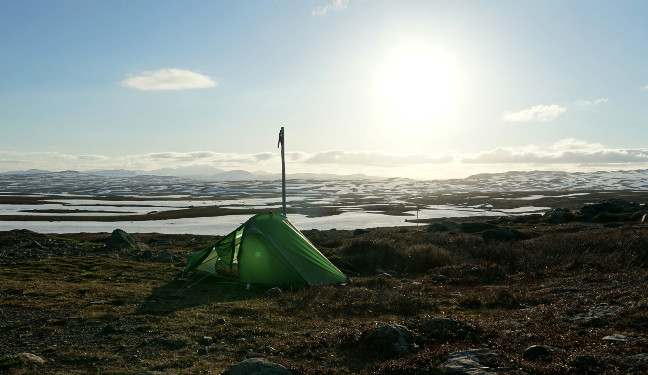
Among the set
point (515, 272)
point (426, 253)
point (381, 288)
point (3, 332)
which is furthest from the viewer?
point (426, 253)

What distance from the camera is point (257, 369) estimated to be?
627 centimetres

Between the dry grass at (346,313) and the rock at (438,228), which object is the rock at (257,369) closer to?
the dry grass at (346,313)

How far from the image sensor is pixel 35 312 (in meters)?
10.5

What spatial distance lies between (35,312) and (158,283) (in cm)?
512

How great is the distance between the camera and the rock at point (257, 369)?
6.19 m

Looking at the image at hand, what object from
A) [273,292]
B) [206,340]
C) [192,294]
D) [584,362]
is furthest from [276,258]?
[584,362]

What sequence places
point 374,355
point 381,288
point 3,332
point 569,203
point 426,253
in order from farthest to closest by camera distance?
point 569,203
point 426,253
point 381,288
point 3,332
point 374,355

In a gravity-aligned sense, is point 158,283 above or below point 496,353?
below

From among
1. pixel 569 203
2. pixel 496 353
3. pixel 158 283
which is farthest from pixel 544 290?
pixel 569 203

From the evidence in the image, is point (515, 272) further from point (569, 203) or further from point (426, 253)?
point (569, 203)

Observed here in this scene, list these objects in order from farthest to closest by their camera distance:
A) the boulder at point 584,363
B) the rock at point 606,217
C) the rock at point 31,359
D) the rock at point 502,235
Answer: the rock at point 606,217, the rock at point 502,235, the rock at point 31,359, the boulder at point 584,363

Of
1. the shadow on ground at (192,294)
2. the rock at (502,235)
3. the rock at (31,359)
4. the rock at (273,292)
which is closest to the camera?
the rock at (31,359)

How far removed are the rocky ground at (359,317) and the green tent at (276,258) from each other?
2.12 feet

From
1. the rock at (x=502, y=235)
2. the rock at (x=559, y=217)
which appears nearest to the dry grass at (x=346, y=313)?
A: the rock at (x=502, y=235)
